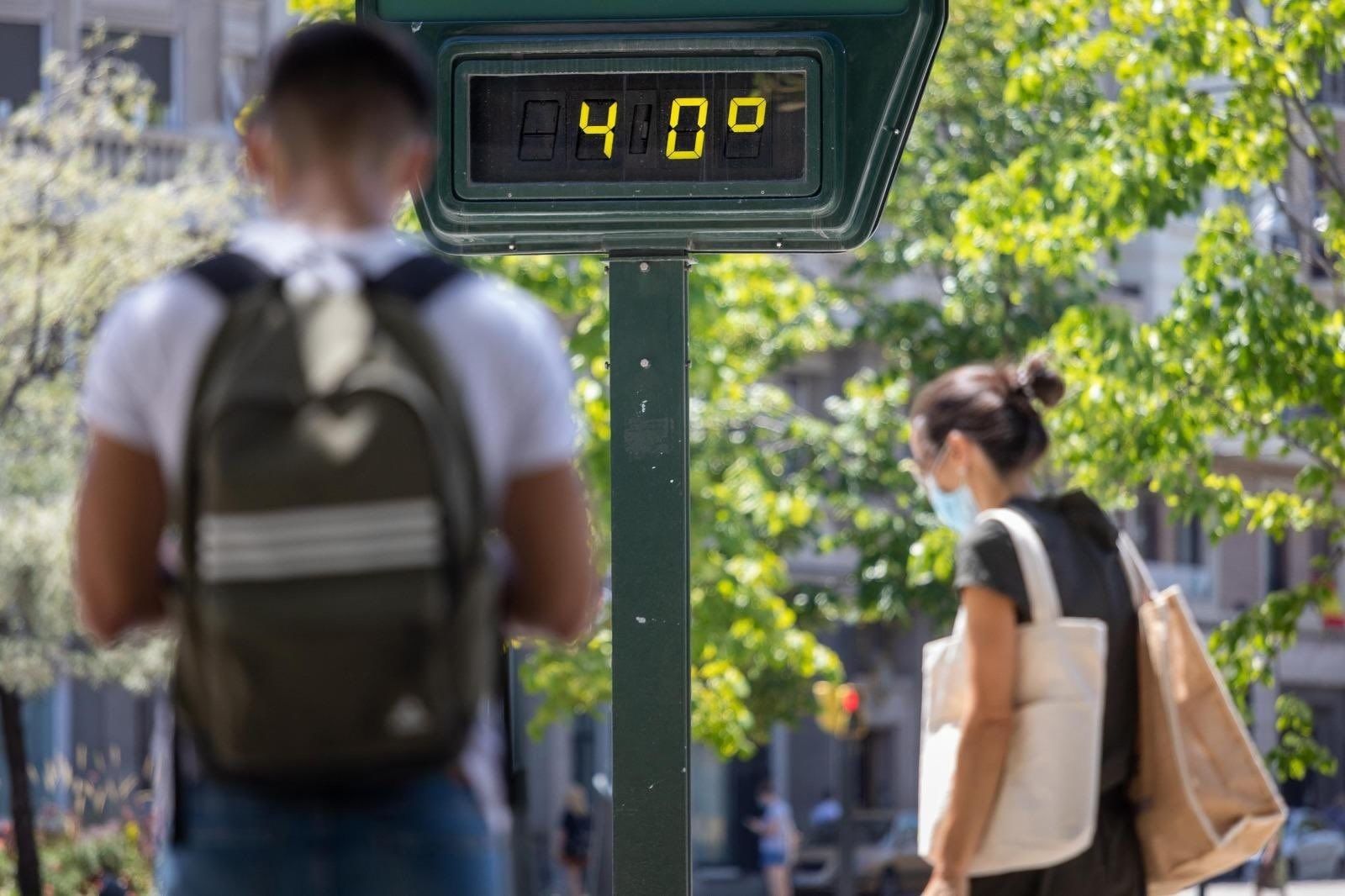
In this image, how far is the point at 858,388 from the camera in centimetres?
2212

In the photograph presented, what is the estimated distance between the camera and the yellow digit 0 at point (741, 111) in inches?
185

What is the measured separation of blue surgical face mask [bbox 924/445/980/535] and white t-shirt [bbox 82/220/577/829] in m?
1.78

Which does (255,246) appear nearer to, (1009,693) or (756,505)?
(1009,693)

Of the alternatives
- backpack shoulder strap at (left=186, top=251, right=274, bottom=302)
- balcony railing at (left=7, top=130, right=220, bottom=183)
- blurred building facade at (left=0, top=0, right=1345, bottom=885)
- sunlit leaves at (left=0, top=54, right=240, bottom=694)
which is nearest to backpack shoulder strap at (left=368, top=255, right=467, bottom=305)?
backpack shoulder strap at (left=186, top=251, right=274, bottom=302)

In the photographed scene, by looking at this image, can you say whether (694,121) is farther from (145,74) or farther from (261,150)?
(145,74)

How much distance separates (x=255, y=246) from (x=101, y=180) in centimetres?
2143

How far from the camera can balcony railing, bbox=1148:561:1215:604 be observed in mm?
43344

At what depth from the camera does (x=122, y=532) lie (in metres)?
2.39

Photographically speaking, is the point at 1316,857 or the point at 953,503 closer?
the point at 953,503

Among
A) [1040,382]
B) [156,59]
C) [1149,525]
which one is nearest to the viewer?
[1040,382]

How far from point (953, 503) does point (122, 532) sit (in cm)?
230

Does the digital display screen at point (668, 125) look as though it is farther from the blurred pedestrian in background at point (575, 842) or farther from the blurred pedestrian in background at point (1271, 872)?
the blurred pedestrian in background at point (575, 842)

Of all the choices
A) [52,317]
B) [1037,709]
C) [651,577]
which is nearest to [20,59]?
[52,317]

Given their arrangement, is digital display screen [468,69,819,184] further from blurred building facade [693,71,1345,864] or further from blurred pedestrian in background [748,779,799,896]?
blurred building facade [693,71,1345,864]
